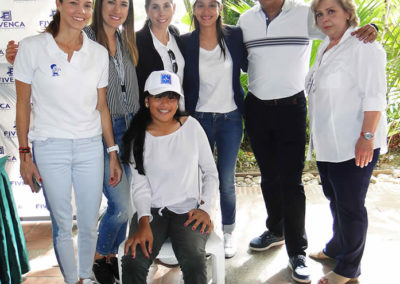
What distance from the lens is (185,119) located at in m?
2.17

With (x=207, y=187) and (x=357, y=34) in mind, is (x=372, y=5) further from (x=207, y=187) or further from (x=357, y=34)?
(x=207, y=187)

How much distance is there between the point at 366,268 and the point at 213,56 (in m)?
1.67

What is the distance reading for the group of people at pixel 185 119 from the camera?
187 centimetres

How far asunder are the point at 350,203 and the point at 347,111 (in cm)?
49

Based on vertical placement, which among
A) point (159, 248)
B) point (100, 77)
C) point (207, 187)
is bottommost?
point (159, 248)

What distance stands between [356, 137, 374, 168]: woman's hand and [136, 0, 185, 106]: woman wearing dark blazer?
1.10 metres

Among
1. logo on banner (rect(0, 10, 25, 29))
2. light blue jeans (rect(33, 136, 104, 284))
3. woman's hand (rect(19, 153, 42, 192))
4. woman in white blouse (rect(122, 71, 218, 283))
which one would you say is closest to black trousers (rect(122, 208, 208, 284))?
woman in white blouse (rect(122, 71, 218, 283))

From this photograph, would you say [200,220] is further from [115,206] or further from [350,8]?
[350,8]

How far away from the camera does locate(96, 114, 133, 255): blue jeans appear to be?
7.25ft

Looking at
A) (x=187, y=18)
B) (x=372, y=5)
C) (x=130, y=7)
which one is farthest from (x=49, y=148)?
(x=372, y=5)

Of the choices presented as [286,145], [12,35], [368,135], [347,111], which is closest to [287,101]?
[286,145]

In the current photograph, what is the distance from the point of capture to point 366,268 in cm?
253

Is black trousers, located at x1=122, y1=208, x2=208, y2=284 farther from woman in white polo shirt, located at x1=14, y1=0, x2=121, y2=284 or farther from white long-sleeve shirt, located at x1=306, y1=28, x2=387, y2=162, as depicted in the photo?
white long-sleeve shirt, located at x1=306, y1=28, x2=387, y2=162

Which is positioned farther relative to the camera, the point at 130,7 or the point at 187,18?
the point at 187,18
